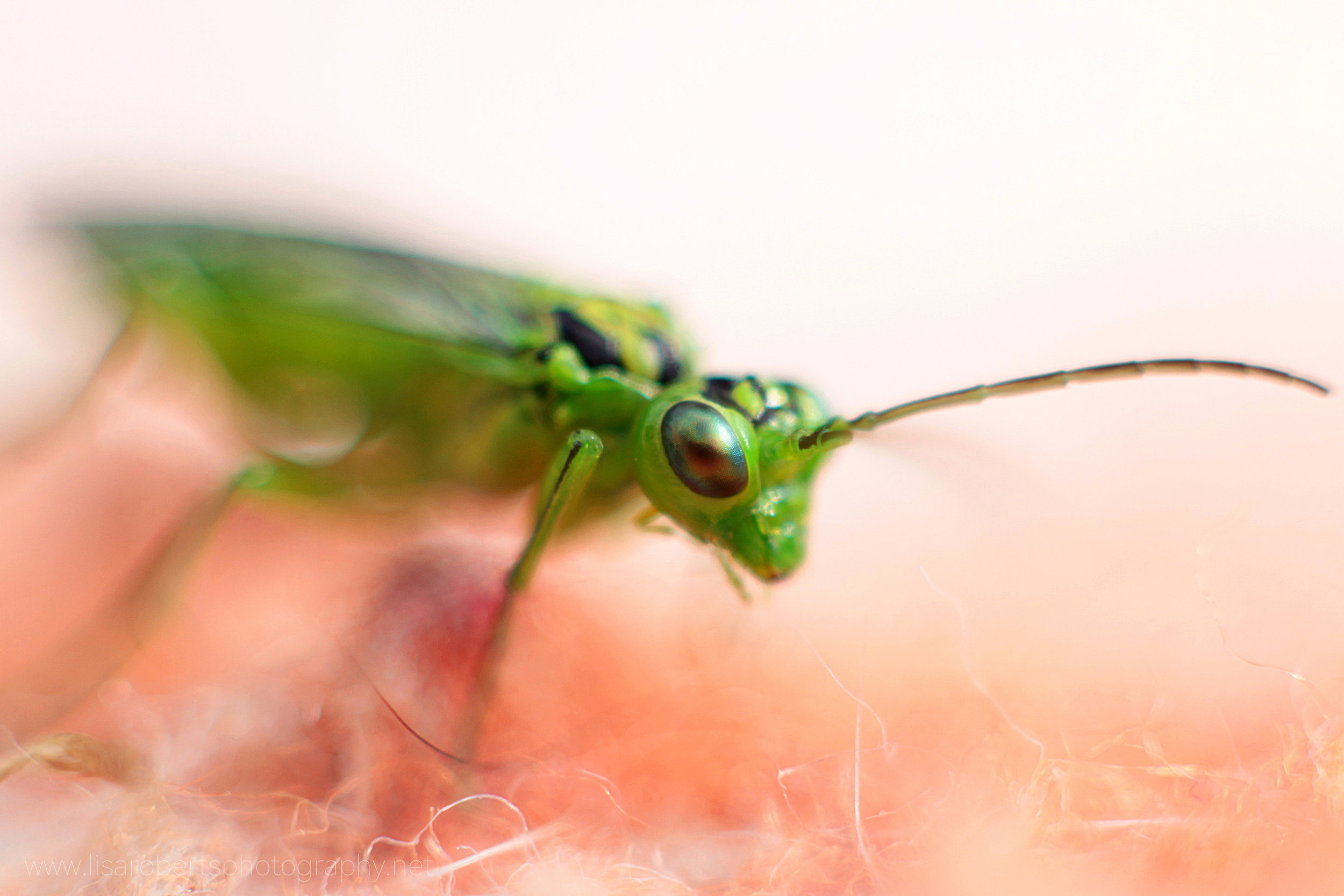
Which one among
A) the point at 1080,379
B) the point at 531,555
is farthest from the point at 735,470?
the point at 1080,379

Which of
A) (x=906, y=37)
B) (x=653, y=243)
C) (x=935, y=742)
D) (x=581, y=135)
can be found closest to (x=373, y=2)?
(x=581, y=135)

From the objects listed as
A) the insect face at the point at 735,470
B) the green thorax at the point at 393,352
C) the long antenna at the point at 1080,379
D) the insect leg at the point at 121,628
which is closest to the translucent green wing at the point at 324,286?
the green thorax at the point at 393,352

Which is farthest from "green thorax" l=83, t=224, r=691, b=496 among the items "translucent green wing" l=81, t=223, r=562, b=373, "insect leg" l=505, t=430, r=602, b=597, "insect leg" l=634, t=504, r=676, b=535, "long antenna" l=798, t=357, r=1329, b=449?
"long antenna" l=798, t=357, r=1329, b=449

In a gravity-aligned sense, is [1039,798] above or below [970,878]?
above

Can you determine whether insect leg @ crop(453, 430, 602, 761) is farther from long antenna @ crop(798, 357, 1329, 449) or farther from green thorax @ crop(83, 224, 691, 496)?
long antenna @ crop(798, 357, 1329, 449)

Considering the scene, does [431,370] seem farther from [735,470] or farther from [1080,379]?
[1080,379]

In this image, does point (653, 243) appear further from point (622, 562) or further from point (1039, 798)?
point (1039, 798)

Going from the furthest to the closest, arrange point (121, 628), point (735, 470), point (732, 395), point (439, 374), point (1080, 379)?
point (439, 374)
point (121, 628)
point (732, 395)
point (735, 470)
point (1080, 379)

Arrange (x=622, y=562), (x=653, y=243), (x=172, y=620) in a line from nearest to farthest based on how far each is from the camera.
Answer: (x=172, y=620) < (x=622, y=562) < (x=653, y=243)
